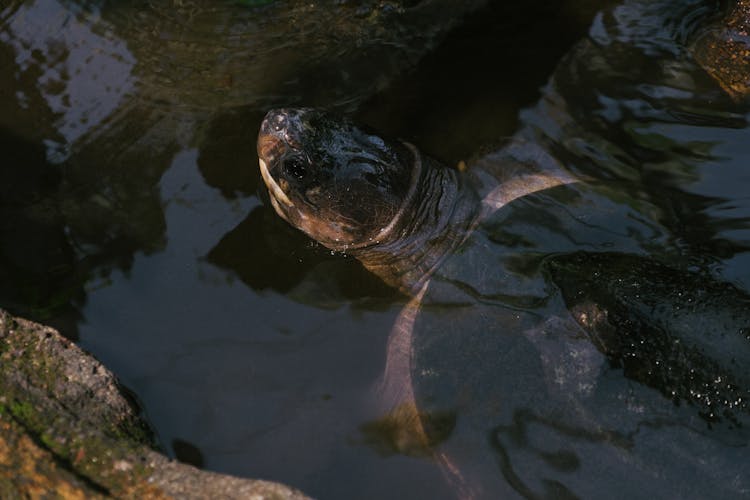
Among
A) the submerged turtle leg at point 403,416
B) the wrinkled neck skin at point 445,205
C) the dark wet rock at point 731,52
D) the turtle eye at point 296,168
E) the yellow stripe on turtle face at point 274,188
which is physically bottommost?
the submerged turtle leg at point 403,416

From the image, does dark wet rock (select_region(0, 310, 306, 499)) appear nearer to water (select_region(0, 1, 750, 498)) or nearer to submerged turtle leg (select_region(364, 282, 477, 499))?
water (select_region(0, 1, 750, 498))

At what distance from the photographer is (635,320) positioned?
2771 millimetres

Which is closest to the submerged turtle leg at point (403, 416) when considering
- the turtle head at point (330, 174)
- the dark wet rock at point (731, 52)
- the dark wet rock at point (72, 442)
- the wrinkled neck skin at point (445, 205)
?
the wrinkled neck skin at point (445, 205)

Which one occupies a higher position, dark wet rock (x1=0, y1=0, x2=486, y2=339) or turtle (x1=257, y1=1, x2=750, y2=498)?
dark wet rock (x1=0, y1=0, x2=486, y2=339)

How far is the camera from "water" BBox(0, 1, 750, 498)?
9.18 feet

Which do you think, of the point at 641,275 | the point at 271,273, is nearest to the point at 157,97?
the point at 271,273

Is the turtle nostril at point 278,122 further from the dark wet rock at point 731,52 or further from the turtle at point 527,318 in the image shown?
the dark wet rock at point 731,52

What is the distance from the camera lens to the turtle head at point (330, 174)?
3121 mm

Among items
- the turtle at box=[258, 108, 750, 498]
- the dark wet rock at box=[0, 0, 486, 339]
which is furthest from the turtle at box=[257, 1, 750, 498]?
the dark wet rock at box=[0, 0, 486, 339]

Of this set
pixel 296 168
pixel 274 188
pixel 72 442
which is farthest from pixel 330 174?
pixel 72 442

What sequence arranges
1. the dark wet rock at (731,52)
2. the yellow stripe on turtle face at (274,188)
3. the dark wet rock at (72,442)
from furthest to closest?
1. the dark wet rock at (731,52)
2. the yellow stripe on turtle face at (274,188)
3. the dark wet rock at (72,442)

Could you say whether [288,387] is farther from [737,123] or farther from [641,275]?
[737,123]

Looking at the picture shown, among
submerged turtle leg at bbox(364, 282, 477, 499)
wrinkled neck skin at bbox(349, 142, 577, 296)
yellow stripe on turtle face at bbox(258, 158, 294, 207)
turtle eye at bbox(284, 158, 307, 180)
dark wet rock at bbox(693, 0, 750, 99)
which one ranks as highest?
dark wet rock at bbox(693, 0, 750, 99)

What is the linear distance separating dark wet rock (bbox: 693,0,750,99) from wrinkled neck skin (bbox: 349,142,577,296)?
1.03m
